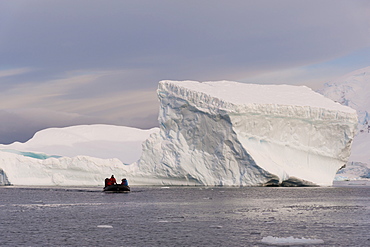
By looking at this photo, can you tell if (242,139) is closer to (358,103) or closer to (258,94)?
(258,94)

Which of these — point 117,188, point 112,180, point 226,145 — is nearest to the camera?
point 117,188

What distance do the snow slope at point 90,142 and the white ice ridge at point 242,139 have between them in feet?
58.6

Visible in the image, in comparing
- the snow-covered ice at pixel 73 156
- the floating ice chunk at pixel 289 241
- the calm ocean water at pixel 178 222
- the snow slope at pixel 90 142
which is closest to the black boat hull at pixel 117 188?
the snow-covered ice at pixel 73 156

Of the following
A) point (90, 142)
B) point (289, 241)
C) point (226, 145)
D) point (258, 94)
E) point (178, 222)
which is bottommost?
point (289, 241)

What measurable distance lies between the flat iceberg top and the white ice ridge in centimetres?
9

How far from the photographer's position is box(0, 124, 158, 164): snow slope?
6112 centimetres

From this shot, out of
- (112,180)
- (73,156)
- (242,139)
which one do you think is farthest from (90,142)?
(242,139)

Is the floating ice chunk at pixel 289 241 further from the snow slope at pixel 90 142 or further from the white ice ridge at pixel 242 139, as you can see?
the snow slope at pixel 90 142

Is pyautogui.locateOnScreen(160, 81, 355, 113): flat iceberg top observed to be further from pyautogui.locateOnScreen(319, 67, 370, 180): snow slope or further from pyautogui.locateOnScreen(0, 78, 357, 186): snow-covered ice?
pyautogui.locateOnScreen(319, 67, 370, 180): snow slope

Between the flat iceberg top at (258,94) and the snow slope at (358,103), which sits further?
the snow slope at (358,103)

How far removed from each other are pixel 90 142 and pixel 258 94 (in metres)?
24.6

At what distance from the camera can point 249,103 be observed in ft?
137

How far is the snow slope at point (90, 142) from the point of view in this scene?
6112 centimetres

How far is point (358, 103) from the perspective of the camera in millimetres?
112062
